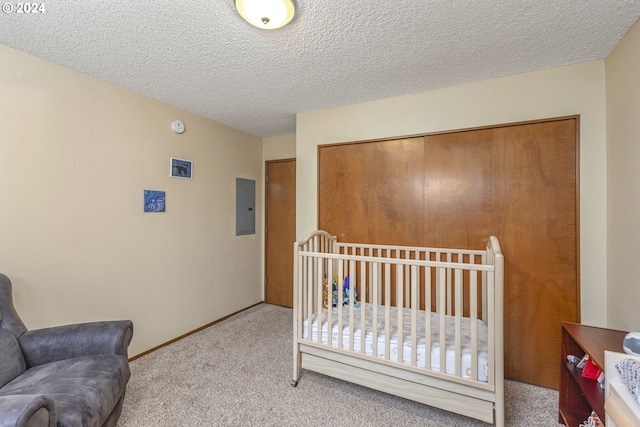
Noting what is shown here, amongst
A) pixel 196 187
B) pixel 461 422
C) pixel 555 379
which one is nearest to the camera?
pixel 461 422

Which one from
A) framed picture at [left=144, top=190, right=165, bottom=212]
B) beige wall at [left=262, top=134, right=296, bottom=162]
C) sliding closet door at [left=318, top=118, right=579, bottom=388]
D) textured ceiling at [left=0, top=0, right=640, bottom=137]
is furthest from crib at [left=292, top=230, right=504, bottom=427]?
beige wall at [left=262, top=134, right=296, bottom=162]

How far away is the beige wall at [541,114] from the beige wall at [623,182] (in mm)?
53

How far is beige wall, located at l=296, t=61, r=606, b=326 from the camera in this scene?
1.85m

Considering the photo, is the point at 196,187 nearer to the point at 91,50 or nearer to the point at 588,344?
the point at 91,50

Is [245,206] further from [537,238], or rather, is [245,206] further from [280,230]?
[537,238]

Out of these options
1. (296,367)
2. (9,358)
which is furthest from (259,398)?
(9,358)

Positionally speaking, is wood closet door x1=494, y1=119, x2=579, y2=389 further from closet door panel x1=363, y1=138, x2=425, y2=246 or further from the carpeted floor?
closet door panel x1=363, y1=138, x2=425, y2=246

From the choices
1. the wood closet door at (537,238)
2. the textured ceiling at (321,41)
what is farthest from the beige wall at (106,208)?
the wood closet door at (537,238)

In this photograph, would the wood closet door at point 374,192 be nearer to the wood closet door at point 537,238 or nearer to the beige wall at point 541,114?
the beige wall at point 541,114

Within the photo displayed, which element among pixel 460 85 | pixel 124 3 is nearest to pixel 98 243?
pixel 124 3

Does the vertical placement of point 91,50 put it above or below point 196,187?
above

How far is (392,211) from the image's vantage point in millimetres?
2494

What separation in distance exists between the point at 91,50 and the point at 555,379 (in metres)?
3.95

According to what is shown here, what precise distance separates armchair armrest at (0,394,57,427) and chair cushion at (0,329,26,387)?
61 cm
